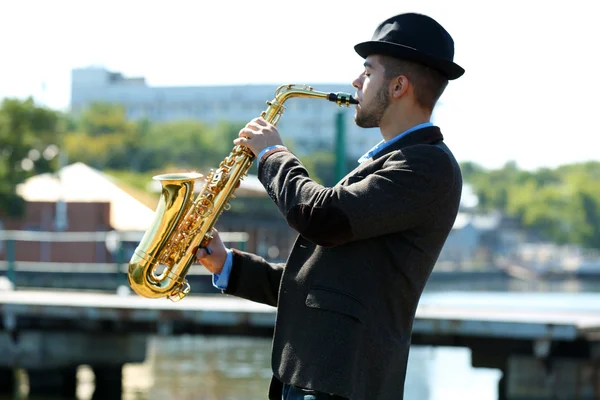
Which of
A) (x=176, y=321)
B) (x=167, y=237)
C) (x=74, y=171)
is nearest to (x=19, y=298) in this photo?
(x=176, y=321)

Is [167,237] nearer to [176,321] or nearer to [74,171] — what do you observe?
[176,321]

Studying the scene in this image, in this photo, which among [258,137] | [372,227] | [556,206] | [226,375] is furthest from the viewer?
[556,206]

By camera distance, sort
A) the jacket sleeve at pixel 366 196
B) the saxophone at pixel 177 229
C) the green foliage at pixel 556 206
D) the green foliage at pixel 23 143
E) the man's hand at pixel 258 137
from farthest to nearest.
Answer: the green foliage at pixel 556 206 < the green foliage at pixel 23 143 < the saxophone at pixel 177 229 < the man's hand at pixel 258 137 < the jacket sleeve at pixel 366 196

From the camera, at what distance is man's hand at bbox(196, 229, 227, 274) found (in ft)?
11.5

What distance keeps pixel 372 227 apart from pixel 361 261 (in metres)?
0.11

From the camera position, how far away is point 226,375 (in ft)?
69.2

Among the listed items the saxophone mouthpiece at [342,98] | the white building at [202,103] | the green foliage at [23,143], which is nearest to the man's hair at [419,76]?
the saxophone mouthpiece at [342,98]

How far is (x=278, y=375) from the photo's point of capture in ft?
10.2

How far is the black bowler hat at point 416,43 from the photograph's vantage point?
10.3 ft

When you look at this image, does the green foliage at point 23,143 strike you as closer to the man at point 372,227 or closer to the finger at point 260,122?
the finger at point 260,122

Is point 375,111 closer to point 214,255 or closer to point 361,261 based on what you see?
point 361,261

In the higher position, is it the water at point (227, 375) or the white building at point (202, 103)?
the white building at point (202, 103)

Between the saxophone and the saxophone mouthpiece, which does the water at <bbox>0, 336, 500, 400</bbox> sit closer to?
the saxophone

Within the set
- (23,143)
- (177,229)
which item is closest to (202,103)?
(23,143)
